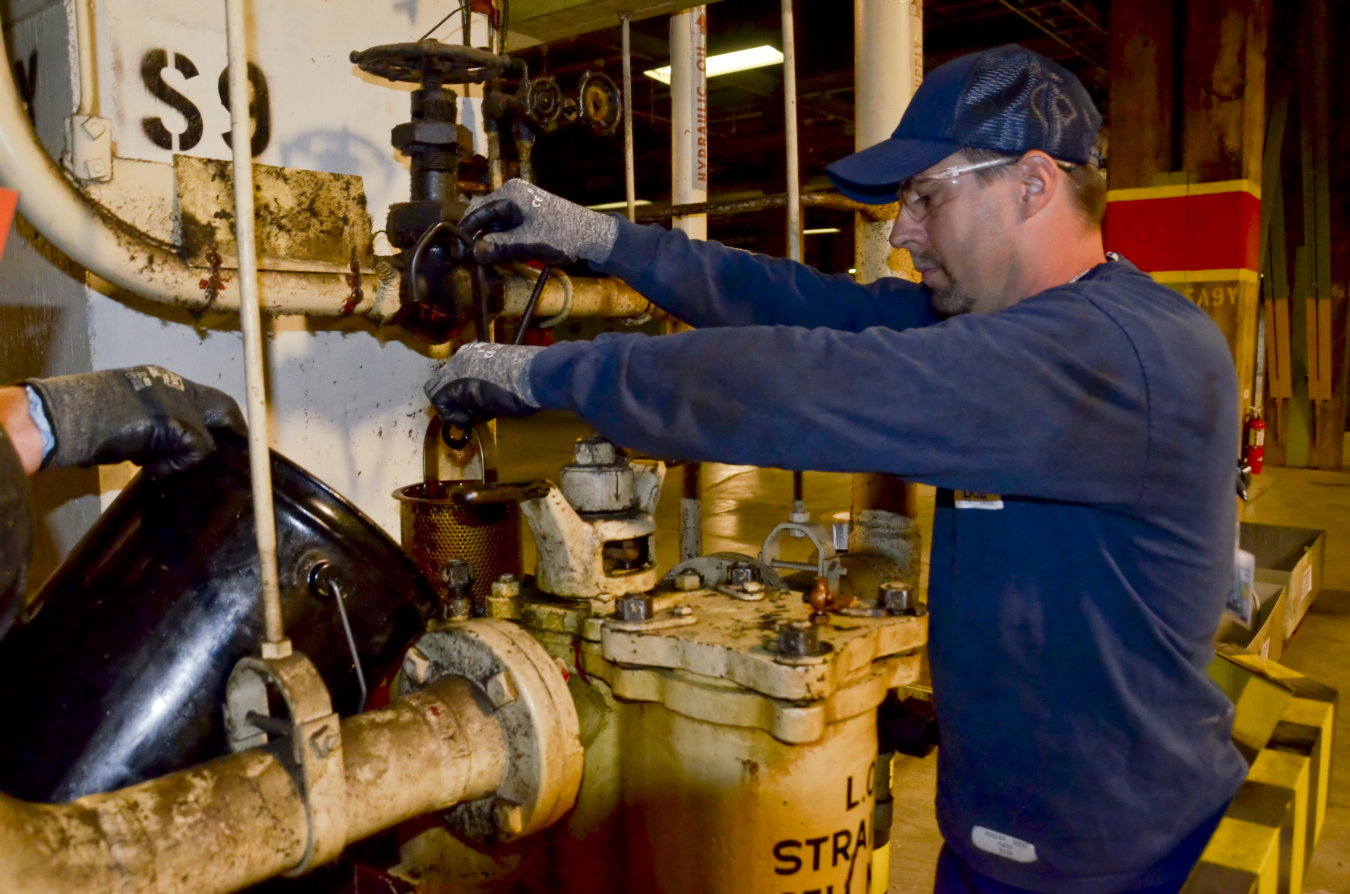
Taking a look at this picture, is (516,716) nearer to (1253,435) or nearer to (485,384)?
(485,384)

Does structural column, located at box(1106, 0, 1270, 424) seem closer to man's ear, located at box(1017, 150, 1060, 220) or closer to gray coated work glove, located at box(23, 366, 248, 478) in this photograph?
man's ear, located at box(1017, 150, 1060, 220)

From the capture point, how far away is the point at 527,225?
1389mm

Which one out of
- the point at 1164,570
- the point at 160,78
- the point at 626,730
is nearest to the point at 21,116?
the point at 160,78

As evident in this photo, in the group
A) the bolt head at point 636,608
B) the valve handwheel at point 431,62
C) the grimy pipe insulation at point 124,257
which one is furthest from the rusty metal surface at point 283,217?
the bolt head at point 636,608

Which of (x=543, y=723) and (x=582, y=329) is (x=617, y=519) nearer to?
(x=543, y=723)

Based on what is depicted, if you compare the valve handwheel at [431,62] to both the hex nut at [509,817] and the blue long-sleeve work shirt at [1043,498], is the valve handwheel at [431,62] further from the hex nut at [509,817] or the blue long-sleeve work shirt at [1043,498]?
the hex nut at [509,817]

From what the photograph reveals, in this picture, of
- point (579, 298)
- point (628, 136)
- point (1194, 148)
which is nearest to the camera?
point (579, 298)

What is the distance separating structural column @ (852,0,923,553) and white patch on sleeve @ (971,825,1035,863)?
3.60 feet

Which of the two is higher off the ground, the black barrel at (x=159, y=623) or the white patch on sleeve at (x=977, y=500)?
the white patch on sleeve at (x=977, y=500)

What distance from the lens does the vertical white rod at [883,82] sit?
86.8 inches

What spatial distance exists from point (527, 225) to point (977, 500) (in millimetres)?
752

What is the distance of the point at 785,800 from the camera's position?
1.11 m

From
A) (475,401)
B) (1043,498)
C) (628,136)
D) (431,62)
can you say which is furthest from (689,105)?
(1043,498)

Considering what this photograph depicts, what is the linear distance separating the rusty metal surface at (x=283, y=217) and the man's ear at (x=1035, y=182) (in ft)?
3.24
